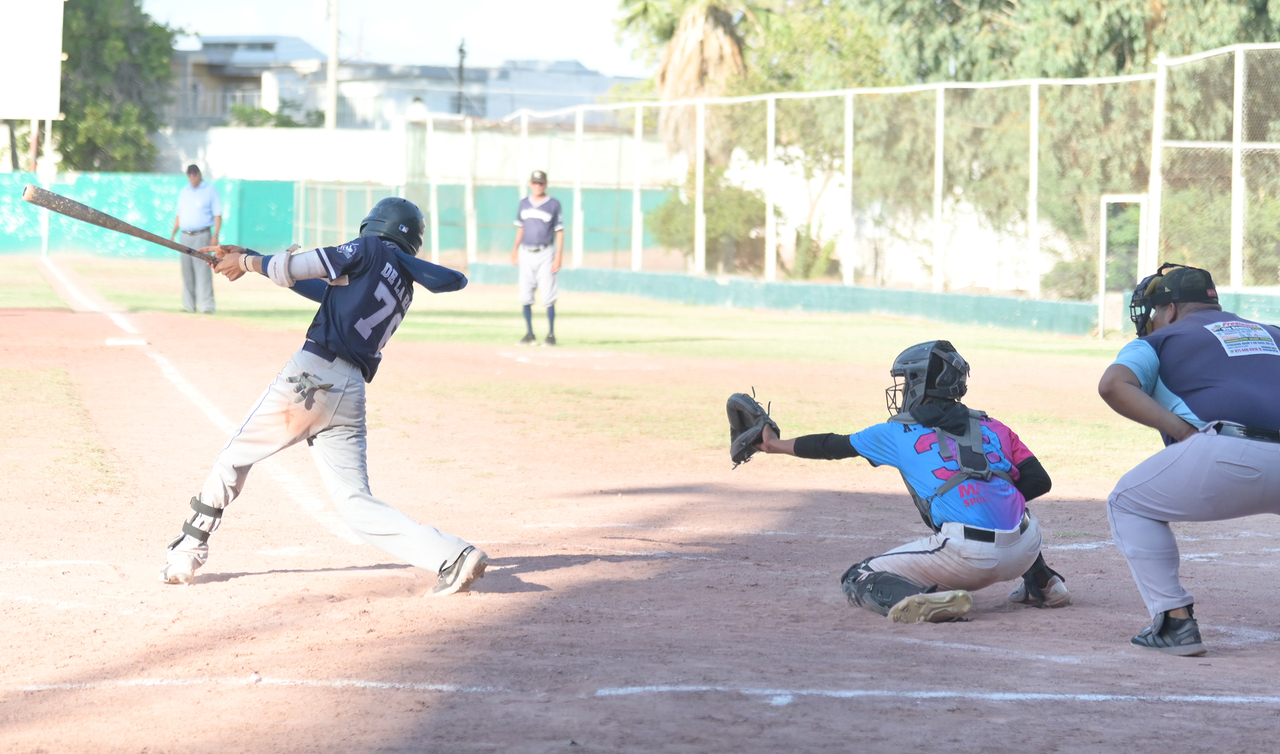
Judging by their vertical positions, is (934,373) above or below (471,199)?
below

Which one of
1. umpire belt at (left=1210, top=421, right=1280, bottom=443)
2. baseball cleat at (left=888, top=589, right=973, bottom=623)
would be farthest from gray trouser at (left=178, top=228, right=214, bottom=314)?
umpire belt at (left=1210, top=421, right=1280, bottom=443)

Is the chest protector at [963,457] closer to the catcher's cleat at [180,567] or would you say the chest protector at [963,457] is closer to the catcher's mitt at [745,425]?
the catcher's mitt at [745,425]

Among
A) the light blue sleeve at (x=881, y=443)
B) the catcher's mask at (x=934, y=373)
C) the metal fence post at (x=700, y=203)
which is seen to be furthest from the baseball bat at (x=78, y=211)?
the metal fence post at (x=700, y=203)

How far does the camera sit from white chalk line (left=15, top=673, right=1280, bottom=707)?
4.56 meters

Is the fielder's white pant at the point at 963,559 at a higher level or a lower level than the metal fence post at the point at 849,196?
lower

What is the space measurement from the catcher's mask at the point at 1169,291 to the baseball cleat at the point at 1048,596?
1.21m

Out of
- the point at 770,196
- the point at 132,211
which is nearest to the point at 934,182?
the point at 770,196

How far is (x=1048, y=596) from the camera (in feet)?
19.8

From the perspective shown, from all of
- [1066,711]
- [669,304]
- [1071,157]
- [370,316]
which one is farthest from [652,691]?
[669,304]

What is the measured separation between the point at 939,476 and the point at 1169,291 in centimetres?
116

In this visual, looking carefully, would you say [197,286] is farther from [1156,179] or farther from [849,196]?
[1156,179]

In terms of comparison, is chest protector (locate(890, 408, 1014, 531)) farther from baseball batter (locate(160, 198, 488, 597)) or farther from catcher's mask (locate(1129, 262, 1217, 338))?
baseball batter (locate(160, 198, 488, 597))

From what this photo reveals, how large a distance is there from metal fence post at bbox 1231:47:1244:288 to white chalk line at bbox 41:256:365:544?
43.8 ft

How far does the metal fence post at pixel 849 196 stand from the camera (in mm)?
24969
